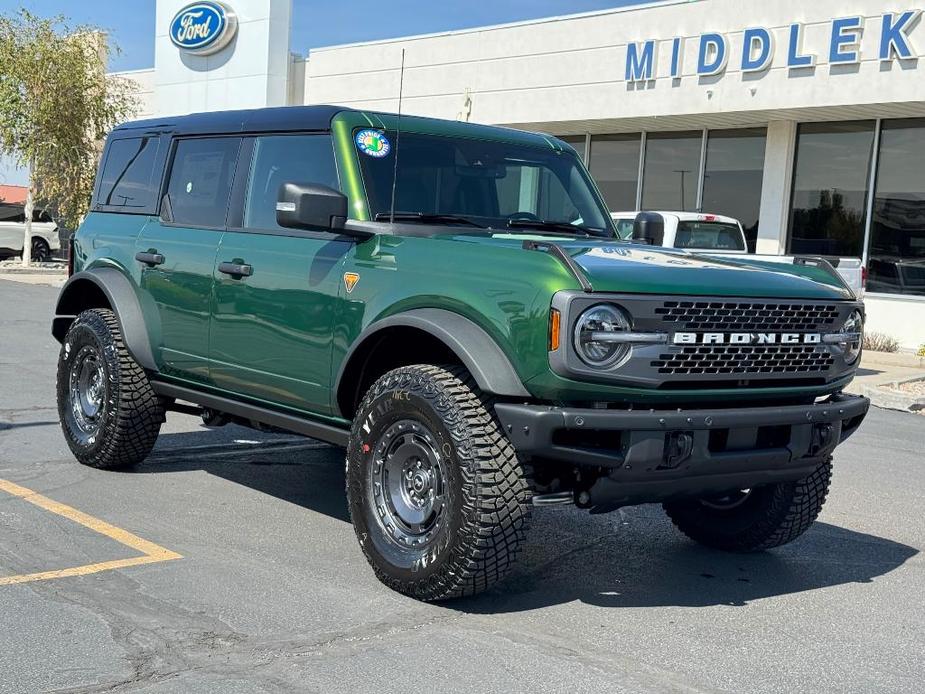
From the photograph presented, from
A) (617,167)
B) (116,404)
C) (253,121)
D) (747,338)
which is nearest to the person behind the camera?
(747,338)

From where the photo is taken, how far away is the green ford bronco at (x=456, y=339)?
4.44m

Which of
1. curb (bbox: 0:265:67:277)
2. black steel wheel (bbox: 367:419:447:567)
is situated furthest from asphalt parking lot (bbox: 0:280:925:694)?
curb (bbox: 0:265:67:277)

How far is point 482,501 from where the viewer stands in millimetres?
4449

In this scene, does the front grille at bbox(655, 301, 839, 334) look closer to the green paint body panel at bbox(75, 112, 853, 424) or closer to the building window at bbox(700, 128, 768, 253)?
the green paint body panel at bbox(75, 112, 853, 424)

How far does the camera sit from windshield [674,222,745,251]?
14.8 meters

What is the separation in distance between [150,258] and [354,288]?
1.85 metres

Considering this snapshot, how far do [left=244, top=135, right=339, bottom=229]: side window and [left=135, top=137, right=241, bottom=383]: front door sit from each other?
0.22 meters

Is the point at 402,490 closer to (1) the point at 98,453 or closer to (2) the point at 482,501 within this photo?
(2) the point at 482,501

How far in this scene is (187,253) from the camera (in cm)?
628

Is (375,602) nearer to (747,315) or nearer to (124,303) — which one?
(747,315)

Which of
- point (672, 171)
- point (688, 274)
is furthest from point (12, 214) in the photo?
point (688, 274)

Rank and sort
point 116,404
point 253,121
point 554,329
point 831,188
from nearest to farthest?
point 554,329
point 253,121
point 116,404
point 831,188

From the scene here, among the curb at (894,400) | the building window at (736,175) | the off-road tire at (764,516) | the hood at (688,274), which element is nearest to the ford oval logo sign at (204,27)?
the building window at (736,175)

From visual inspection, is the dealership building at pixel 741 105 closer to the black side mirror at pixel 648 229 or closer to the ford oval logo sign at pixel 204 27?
the ford oval logo sign at pixel 204 27
